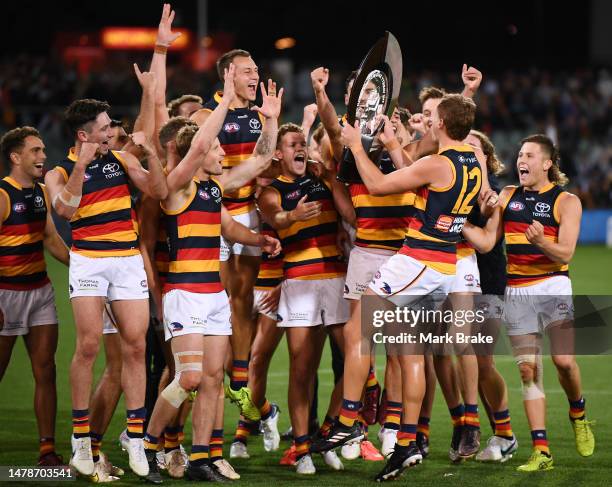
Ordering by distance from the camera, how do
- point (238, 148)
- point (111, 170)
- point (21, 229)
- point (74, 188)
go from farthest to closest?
point (238, 148)
point (21, 229)
point (111, 170)
point (74, 188)

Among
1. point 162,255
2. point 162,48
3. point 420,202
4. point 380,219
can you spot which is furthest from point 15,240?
point 420,202

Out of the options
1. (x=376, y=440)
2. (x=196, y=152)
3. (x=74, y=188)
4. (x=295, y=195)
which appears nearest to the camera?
(x=74, y=188)

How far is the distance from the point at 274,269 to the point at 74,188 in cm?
243

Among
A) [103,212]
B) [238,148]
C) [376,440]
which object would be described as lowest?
[376,440]

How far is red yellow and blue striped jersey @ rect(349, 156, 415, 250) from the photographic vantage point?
7.97 m

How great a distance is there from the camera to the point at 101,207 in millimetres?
7422

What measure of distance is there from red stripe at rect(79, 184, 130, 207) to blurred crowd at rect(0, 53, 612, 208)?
18.1 meters

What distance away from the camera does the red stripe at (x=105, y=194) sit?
7.39 m

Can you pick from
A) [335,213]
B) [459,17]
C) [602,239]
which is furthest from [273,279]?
[459,17]

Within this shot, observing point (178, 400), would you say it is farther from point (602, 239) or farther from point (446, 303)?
point (602, 239)

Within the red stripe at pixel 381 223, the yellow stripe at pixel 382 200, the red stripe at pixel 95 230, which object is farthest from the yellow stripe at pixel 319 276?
the red stripe at pixel 95 230

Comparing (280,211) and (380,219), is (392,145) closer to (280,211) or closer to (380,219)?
(380,219)

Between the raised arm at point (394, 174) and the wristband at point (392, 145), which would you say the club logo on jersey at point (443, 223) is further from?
the wristband at point (392, 145)

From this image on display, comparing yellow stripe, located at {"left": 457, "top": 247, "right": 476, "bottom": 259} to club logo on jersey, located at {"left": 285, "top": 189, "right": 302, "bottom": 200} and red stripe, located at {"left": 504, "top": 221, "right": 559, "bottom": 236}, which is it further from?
club logo on jersey, located at {"left": 285, "top": 189, "right": 302, "bottom": 200}
